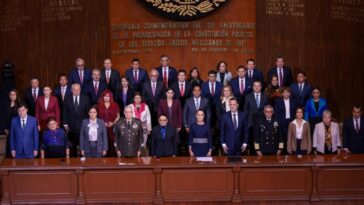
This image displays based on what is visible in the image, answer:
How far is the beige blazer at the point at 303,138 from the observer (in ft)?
36.1

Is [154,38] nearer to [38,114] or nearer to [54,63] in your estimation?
[54,63]

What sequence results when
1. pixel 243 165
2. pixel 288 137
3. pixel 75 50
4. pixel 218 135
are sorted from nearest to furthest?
1. pixel 243 165
2. pixel 288 137
3. pixel 218 135
4. pixel 75 50

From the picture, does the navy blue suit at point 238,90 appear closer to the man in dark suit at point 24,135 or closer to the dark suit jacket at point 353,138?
the dark suit jacket at point 353,138

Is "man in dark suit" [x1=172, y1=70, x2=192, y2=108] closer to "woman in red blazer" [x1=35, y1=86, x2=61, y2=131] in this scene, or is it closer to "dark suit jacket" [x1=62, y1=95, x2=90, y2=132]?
"dark suit jacket" [x1=62, y1=95, x2=90, y2=132]

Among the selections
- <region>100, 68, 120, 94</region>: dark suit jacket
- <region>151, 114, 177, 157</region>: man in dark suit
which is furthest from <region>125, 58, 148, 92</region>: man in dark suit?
<region>151, 114, 177, 157</region>: man in dark suit

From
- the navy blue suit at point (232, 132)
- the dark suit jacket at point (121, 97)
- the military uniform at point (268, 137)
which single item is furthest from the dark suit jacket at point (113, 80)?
the military uniform at point (268, 137)

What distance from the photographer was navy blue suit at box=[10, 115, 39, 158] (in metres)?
10.9

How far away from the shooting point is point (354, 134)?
11094 mm

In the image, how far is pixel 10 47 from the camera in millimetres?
14180

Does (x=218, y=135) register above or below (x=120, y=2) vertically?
below

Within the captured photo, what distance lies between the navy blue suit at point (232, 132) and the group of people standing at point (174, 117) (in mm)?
17

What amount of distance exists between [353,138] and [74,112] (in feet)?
16.0

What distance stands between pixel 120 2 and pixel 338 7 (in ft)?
15.4

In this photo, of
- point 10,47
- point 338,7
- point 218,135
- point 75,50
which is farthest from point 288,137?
point 10,47
